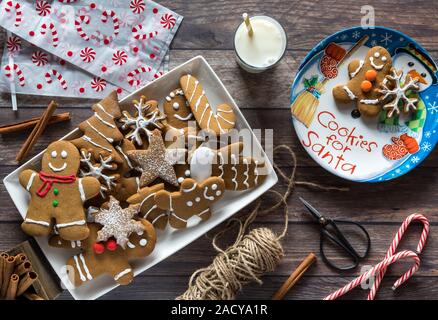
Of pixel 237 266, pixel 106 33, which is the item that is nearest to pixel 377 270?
pixel 237 266

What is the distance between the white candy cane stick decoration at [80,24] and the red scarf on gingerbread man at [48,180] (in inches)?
15.9

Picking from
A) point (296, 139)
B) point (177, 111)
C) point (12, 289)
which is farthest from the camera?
point (296, 139)

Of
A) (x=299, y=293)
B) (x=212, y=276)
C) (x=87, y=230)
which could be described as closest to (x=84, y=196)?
(x=87, y=230)

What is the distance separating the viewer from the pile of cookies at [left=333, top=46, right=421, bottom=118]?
4.44ft

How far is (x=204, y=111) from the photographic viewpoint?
1298 millimetres

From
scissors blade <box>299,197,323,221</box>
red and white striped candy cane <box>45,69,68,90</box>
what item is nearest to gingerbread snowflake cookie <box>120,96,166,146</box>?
red and white striped candy cane <box>45,69,68,90</box>

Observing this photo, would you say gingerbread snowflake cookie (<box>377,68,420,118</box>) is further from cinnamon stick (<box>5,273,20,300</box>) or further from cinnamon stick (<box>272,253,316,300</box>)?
cinnamon stick (<box>5,273,20,300</box>)

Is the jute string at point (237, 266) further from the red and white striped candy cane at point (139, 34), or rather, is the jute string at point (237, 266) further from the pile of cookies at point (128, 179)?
the red and white striped candy cane at point (139, 34)

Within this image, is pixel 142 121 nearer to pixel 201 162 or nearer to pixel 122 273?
pixel 201 162

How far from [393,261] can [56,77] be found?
1.03m

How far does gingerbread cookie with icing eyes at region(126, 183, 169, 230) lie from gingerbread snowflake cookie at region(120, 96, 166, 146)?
119 mm

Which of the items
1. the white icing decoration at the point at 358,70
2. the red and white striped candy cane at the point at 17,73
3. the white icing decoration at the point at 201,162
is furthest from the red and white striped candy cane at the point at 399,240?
the red and white striped candy cane at the point at 17,73

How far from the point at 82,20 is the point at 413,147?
37.7 inches

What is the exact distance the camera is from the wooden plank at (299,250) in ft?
4.58
